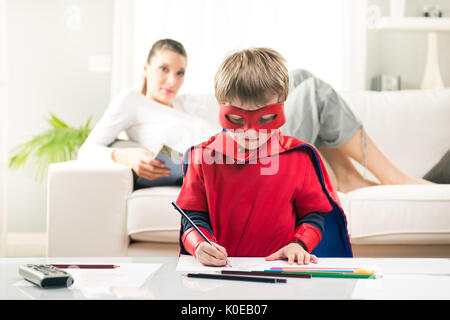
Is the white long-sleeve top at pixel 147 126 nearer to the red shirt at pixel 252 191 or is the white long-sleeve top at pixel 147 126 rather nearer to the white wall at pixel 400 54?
the red shirt at pixel 252 191

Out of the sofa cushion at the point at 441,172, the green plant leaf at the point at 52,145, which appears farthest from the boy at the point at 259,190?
the green plant leaf at the point at 52,145

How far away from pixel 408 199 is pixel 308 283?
1.26 metres

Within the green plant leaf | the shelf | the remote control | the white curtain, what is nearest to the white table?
the remote control

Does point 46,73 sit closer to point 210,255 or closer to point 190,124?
point 190,124

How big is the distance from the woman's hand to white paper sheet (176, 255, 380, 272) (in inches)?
39.5

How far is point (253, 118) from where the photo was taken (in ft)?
3.18

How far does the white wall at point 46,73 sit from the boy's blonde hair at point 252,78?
2364mm

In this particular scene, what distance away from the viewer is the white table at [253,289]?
0.58 meters

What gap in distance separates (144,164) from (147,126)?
1.46ft

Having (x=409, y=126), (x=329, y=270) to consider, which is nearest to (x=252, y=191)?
(x=329, y=270)

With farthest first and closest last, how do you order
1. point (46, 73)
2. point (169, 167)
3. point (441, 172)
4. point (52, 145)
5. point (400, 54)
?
point (400, 54), point (46, 73), point (52, 145), point (441, 172), point (169, 167)

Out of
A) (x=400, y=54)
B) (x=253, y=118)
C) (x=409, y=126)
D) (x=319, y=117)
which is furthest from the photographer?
(x=400, y=54)

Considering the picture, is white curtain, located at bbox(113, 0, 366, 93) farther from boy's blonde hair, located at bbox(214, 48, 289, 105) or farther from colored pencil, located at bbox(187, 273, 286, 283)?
colored pencil, located at bbox(187, 273, 286, 283)

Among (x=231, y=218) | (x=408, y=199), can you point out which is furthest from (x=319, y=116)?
(x=231, y=218)
